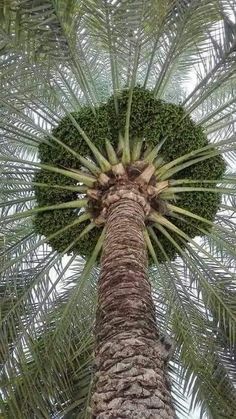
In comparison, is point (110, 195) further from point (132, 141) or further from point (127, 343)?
point (127, 343)

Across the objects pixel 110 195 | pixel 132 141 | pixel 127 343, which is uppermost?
pixel 132 141

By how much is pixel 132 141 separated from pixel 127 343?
3.08 m

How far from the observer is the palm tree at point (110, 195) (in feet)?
17.5

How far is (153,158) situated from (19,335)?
223 cm

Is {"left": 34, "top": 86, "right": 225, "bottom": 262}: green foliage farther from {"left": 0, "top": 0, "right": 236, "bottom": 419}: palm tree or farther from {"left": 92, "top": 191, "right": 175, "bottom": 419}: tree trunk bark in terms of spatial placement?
{"left": 92, "top": 191, "right": 175, "bottom": 419}: tree trunk bark

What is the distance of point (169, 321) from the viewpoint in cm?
679

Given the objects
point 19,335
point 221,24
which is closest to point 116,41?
point 221,24

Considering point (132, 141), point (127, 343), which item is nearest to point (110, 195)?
point (132, 141)

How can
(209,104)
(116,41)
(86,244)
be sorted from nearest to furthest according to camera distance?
(116,41)
(86,244)
(209,104)

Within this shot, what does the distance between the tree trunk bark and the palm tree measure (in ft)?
0.26

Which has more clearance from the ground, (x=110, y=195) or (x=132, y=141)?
(x=132, y=141)

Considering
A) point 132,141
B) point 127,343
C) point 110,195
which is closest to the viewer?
point 127,343

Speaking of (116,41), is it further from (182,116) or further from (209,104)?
(209,104)

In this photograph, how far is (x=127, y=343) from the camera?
3.57 meters
